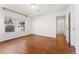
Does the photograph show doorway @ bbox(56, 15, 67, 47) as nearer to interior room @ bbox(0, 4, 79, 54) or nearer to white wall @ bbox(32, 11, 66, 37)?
interior room @ bbox(0, 4, 79, 54)

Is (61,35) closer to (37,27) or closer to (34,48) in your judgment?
(37,27)

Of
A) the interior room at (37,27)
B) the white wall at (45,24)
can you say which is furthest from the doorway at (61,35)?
the white wall at (45,24)

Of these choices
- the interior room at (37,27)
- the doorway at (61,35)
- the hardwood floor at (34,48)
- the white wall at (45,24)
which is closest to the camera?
the hardwood floor at (34,48)

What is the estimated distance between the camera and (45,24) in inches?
252

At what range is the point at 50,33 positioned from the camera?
19.4ft

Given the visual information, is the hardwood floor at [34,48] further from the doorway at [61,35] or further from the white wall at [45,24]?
the white wall at [45,24]

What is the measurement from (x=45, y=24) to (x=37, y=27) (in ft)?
4.22

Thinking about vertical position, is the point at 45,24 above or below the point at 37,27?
above

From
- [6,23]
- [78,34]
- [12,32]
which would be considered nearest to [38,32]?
[12,32]

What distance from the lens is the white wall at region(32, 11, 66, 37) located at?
564 cm

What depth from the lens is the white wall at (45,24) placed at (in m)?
5.64

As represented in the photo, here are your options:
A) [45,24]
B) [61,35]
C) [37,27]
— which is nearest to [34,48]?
[45,24]
